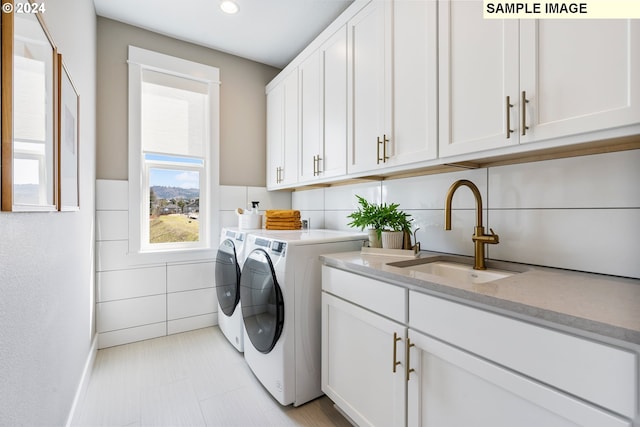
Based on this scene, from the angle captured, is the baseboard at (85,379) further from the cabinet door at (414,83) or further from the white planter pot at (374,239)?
the cabinet door at (414,83)

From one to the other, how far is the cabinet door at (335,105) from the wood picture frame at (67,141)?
1.41 m

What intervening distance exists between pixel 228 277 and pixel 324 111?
1.43m

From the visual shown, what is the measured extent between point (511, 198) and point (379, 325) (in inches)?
33.9

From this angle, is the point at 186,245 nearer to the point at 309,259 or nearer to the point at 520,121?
the point at 309,259

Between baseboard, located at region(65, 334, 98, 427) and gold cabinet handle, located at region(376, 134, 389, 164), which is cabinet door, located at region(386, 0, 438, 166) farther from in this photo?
baseboard, located at region(65, 334, 98, 427)

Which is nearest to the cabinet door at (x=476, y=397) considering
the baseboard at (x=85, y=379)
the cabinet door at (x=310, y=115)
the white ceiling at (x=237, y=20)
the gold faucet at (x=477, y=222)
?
the gold faucet at (x=477, y=222)

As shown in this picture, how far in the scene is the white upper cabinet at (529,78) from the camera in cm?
88

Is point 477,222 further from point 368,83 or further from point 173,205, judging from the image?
point 173,205

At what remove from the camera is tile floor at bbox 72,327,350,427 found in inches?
61.1

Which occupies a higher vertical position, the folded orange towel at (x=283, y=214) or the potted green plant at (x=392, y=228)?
the folded orange towel at (x=283, y=214)

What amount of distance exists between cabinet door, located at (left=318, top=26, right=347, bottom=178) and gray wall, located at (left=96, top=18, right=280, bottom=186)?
3.58 ft

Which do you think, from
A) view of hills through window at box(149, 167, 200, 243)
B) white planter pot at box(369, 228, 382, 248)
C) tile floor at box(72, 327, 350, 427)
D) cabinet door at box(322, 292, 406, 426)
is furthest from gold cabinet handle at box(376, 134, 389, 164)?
view of hills through window at box(149, 167, 200, 243)

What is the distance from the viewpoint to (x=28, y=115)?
2.80ft

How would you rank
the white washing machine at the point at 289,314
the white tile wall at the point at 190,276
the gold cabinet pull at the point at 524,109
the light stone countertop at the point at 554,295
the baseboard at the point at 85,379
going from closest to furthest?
the light stone countertop at the point at 554,295 < the gold cabinet pull at the point at 524,109 < the baseboard at the point at 85,379 < the white washing machine at the point at 289,314 < the white tile wall at the point at 190,276
